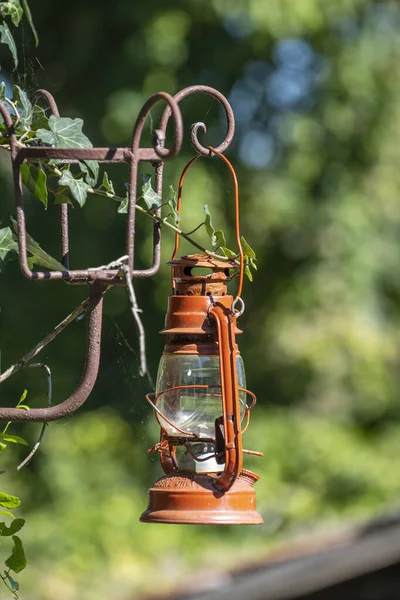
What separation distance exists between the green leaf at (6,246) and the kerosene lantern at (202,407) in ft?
0.77

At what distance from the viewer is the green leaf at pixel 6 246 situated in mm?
1284

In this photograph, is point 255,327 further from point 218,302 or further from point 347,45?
point 218,302

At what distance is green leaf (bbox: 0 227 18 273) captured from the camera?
50.5 inches

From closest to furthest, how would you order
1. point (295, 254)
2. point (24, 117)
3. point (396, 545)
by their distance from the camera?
point (24, 117)
point (396, 545)
point (295, 254)

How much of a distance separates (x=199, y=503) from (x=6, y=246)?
41 centimetres

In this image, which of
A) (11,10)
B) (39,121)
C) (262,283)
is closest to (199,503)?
(39,121)

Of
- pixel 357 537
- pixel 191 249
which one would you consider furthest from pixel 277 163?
pixel 357 537

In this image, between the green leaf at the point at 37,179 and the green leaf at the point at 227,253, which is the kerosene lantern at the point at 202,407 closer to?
the green leaf at the point at 227,253

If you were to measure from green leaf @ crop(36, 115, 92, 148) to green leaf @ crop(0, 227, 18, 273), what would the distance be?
0.12 metres

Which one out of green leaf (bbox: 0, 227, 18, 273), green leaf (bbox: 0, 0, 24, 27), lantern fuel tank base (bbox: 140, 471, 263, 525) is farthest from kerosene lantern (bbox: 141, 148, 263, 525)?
green leaf (bbox: 0, 0, 24, 27)

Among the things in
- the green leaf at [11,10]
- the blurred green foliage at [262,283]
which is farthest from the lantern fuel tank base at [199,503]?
the blurred green foliage at [262,283]

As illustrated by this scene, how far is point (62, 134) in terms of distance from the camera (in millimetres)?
1258

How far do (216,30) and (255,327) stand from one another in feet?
5.90

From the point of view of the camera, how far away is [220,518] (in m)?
1.33
